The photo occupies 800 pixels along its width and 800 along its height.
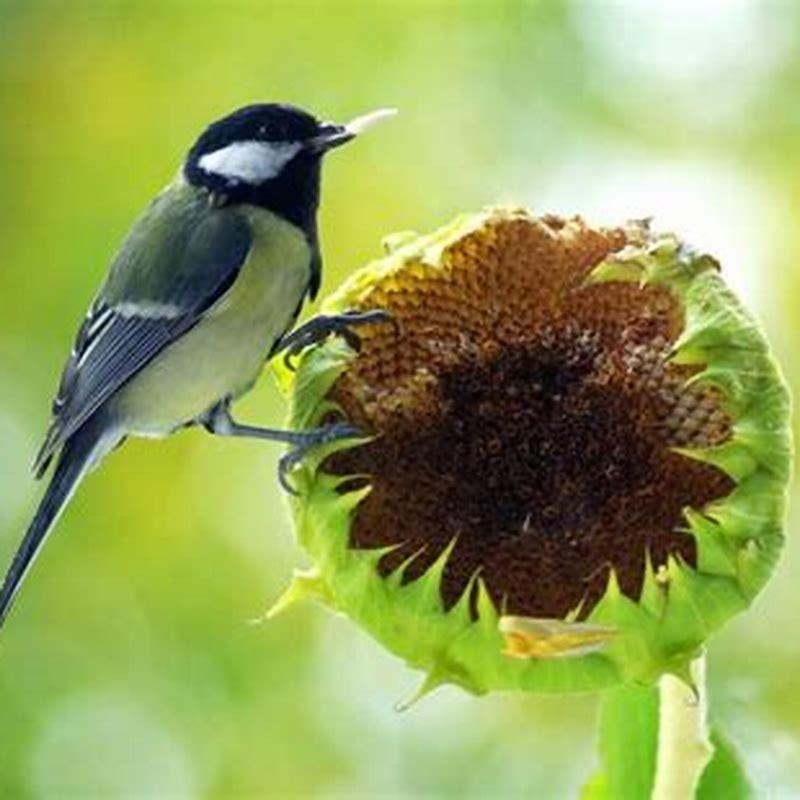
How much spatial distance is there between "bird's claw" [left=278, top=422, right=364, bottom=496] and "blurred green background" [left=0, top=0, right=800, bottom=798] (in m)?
2.14

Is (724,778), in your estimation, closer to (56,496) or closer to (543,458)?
(543,458)

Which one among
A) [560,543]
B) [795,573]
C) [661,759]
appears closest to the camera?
[661,759]

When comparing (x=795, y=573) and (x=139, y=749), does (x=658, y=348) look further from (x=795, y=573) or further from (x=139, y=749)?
(x=139, y=749)

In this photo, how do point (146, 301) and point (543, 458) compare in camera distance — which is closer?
point (543, 458)

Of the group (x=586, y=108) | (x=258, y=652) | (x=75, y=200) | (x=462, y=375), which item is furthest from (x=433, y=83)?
(x=462, y=375)

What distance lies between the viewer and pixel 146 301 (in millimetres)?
2469

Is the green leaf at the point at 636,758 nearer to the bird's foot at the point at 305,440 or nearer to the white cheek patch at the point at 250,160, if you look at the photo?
the bird's foot at the point at 305,440

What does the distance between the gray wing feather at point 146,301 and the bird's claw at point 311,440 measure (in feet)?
2.45

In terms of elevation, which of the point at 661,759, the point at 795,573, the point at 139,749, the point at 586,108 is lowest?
the point at 139,749

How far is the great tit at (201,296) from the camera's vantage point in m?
2.36

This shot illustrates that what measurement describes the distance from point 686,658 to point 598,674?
55 mm

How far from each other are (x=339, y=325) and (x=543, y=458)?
16 centimetres

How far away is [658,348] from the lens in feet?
5.54

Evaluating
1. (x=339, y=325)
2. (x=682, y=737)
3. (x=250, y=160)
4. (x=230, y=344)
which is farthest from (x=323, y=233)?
(x=682, y=737)
